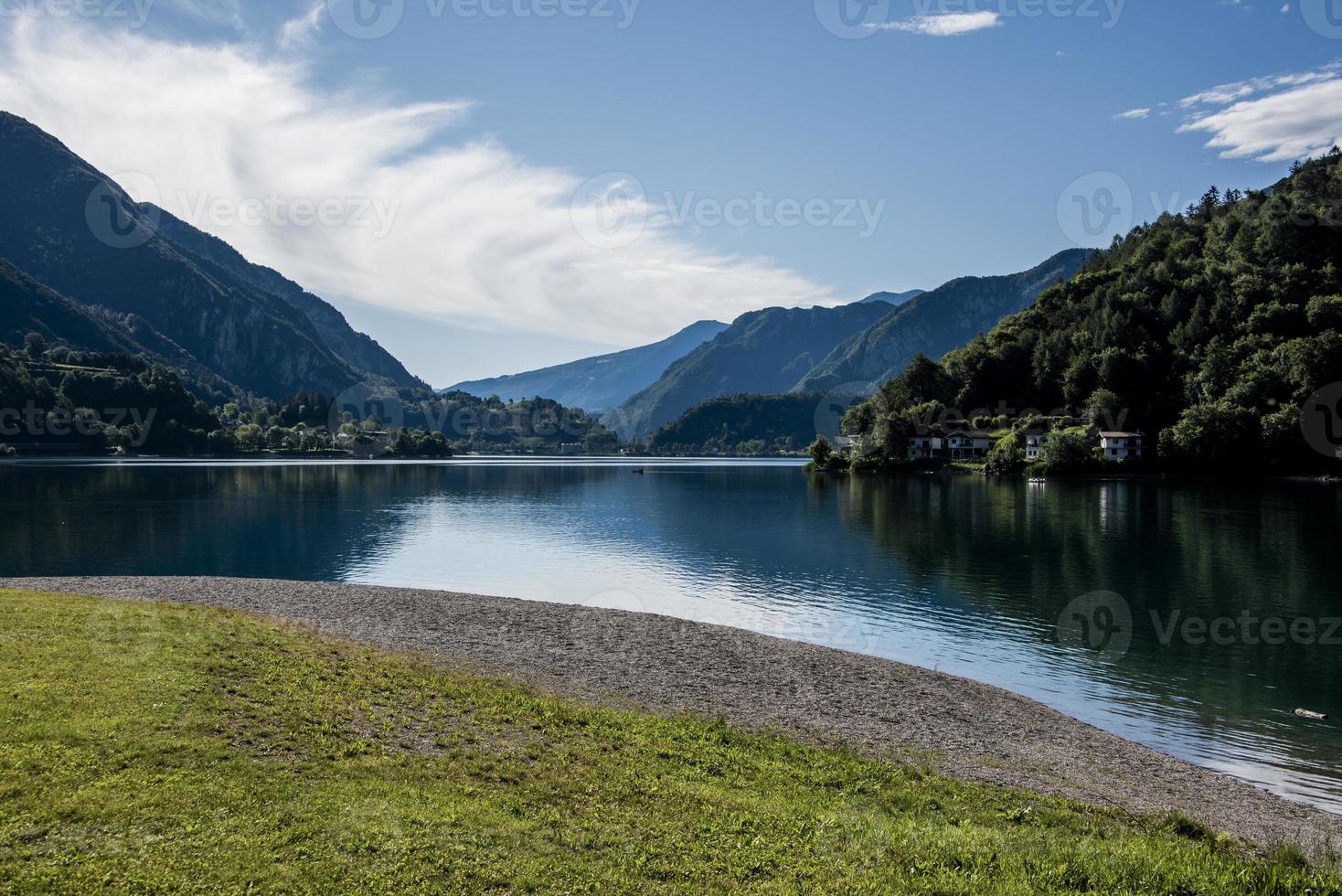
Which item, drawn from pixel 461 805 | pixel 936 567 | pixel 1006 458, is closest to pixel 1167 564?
pixel 936 567

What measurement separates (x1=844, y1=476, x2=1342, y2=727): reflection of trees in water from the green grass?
52.4 feet

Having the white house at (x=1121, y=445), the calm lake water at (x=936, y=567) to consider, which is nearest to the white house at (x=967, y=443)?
the white house at (x=1121, y=445)

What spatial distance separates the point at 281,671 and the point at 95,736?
5.78m

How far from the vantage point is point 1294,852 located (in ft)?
44.4

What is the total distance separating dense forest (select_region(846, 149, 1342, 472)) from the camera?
459 feet

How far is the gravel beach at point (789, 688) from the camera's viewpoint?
59.1ft

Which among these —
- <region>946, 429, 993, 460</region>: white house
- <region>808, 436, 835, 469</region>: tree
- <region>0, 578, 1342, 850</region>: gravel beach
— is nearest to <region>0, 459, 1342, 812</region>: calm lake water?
<region>0, 578, 1342, 850</region>: gravel beach

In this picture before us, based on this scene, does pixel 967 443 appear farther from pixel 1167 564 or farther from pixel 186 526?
pixel 186 526

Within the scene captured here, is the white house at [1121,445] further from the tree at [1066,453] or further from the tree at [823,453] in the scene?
the tree at [823,453]

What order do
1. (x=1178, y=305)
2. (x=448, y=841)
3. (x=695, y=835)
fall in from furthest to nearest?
(x=1178, y=305)
(x=695, y=835)
(x=448, y=841)

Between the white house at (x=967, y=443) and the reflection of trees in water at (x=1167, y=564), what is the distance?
7952 centimetres

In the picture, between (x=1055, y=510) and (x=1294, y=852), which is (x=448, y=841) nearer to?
(x=1294, y=852)

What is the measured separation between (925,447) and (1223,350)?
214ft

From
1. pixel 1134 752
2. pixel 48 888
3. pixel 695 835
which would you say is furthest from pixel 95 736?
pixel 1134 752
